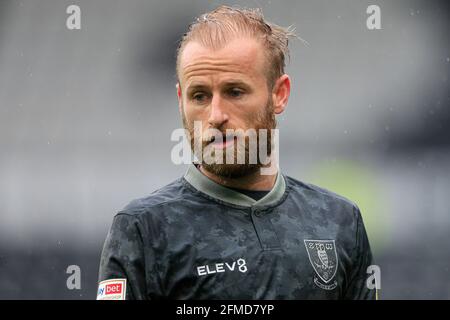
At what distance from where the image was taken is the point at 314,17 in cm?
730

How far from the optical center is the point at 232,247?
2.04m

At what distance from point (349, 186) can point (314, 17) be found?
5.39ft

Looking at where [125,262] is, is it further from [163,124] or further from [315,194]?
[163,124]

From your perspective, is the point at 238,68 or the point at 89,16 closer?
the point at 238,68

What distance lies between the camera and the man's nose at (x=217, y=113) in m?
2.02

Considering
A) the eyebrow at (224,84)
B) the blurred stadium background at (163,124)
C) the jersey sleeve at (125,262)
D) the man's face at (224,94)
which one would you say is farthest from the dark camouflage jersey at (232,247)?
the blurred stadium background at (163,124)

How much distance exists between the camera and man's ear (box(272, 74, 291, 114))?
222cm

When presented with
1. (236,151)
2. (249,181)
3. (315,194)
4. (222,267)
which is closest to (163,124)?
(315,194)

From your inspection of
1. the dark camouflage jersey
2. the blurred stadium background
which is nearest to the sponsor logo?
the dark camouflage jersey

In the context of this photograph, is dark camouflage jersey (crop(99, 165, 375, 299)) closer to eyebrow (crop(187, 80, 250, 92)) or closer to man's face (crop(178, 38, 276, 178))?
man's face (crop(178, 38, 276, 178))

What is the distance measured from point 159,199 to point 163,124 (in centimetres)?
472

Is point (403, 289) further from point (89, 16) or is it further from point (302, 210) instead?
point (302, 210)

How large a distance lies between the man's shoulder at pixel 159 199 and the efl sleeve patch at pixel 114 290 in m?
0.18
